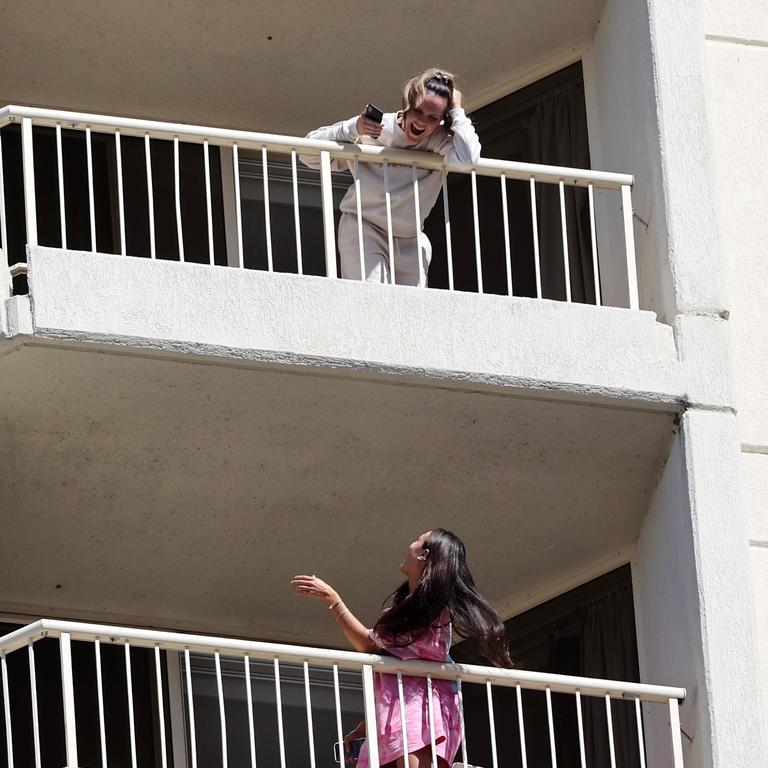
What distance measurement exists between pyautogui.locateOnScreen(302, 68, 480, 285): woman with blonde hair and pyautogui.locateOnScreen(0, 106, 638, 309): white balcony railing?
83 mm

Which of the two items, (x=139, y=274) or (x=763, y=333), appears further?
(x=763, y=333)

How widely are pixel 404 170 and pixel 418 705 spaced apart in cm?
281

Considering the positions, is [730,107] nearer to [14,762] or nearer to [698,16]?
[698,16]

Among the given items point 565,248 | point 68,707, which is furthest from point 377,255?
point 68,707

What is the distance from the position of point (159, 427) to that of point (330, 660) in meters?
1.70

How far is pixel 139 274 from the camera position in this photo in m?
11.5

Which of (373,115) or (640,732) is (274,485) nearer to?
(373,115)

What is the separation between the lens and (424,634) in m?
11.0

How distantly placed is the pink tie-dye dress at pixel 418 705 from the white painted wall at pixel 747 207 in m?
1.65

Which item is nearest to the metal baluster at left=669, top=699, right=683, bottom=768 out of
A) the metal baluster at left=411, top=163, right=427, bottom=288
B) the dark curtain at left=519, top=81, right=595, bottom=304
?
the metal baluster at left=411, top=163, right=427, bottom=288

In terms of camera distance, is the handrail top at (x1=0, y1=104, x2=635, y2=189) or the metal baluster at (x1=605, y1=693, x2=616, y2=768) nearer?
the metal baluster at (x1=605, y1=693, x2=616, y2=768)

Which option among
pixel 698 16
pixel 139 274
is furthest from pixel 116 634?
pixel 698 16

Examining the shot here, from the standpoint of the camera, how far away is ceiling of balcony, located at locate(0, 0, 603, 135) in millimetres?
13766

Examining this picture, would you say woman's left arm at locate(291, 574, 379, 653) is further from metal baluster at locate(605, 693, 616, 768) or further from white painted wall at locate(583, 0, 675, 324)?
white painted wall at locate(583, 0, 675, 324)
